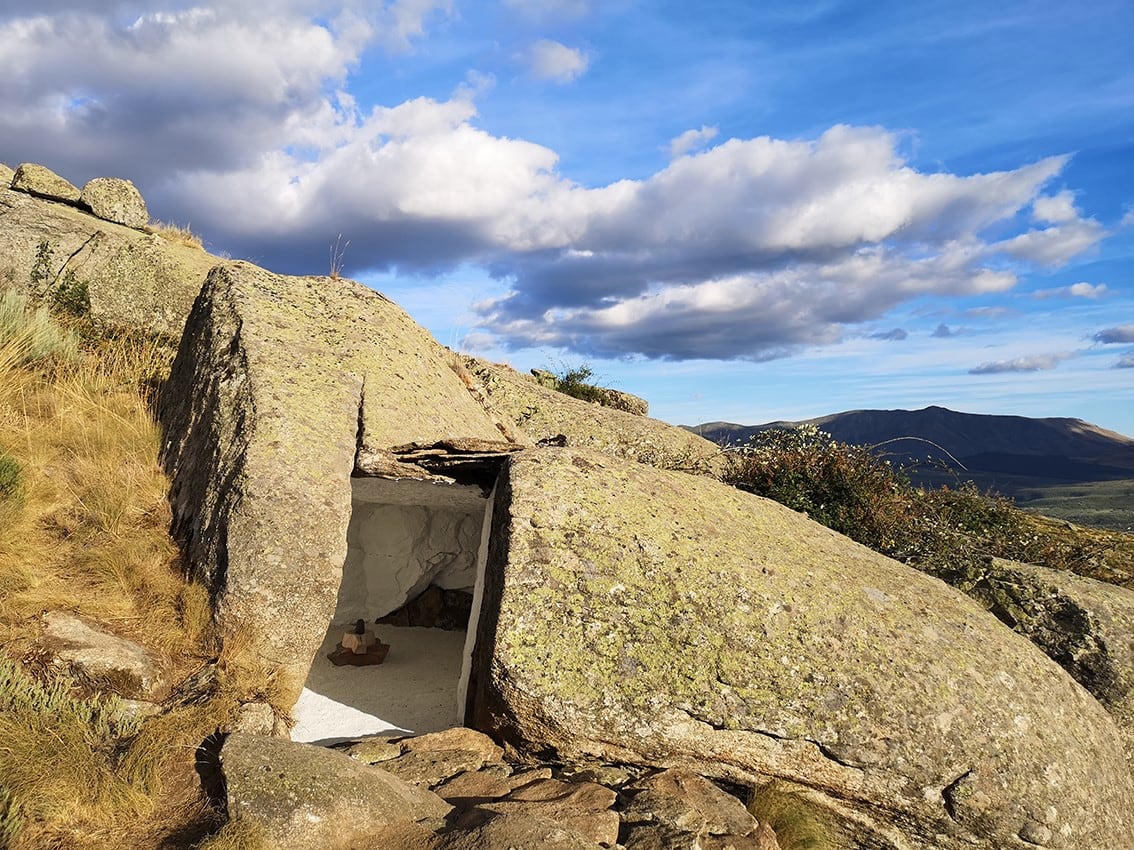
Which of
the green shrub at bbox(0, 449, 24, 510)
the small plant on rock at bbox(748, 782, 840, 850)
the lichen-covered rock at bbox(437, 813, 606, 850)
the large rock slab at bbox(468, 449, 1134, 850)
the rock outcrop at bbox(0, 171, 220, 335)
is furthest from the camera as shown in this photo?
the rock outcrop at bbox(0, 171, 220, 335)

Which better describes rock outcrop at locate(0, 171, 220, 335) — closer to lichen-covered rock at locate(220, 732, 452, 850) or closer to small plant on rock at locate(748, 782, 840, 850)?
lichen-covered rock at locate(220, 732, 452, 850)

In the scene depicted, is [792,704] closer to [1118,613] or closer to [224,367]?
[1118,613]

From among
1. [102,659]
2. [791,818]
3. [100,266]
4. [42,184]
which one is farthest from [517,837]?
[42,184]

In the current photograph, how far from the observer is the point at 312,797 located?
4.45 m

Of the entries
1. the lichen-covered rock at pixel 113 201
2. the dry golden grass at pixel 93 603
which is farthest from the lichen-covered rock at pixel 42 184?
the dry golden grass at pixel 93 603

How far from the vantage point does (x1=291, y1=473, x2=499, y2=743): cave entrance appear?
8.37 m

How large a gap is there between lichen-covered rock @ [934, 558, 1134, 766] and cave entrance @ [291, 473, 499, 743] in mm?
5886

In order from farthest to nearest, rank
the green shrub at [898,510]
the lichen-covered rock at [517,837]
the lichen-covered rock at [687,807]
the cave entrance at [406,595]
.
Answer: the green shrub at [898,510]
the cave entrance at [406,595]
the lichen-covered rock at [687,807]
the lichen-covered rock at [517,837]

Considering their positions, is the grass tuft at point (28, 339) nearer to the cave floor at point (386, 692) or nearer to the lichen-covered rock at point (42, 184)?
the cave floor at point (386, 692)

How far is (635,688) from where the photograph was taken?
5832mm

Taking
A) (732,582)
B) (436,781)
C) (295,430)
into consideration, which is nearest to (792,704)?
(732,582)

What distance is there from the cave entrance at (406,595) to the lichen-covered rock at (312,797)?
311cm

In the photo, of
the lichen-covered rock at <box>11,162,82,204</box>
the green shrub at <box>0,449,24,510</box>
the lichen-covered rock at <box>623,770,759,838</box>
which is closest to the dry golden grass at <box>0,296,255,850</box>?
the green shrub at <box>0,449,24,510</box>

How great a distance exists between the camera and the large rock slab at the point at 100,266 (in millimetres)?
15469
